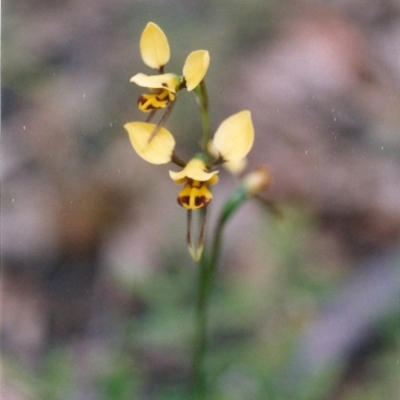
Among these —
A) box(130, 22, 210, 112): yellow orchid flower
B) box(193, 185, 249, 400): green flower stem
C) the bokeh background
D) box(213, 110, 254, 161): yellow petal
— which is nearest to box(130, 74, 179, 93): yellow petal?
box(130, 22, 210, 112): yellow orchid flower

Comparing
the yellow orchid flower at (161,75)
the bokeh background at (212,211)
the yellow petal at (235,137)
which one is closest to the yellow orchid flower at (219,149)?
the yellow petal at (235,137)

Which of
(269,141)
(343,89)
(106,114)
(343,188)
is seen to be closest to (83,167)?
(106,114)

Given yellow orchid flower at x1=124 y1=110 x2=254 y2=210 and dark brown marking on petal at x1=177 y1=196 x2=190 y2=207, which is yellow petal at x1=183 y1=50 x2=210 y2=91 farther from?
dark brown marking on petal at x1=177 y1=196 x2=190 y2=207

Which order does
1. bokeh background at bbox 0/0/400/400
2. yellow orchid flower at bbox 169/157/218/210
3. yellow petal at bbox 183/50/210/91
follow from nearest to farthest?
yellow petal at bbox 183/50/210/91 < yellow orchid flower at bbox 169/157/218/210 < bokeh background at bbox 0/0/400/400


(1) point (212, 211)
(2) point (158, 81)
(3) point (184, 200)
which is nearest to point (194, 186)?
(3) point (184, 200)

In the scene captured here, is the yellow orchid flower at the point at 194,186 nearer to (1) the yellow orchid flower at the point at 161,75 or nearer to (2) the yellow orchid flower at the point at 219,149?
(2) the yellow orchid flower at the point at 219,149

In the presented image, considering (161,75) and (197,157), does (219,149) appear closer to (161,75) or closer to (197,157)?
(197,157)
